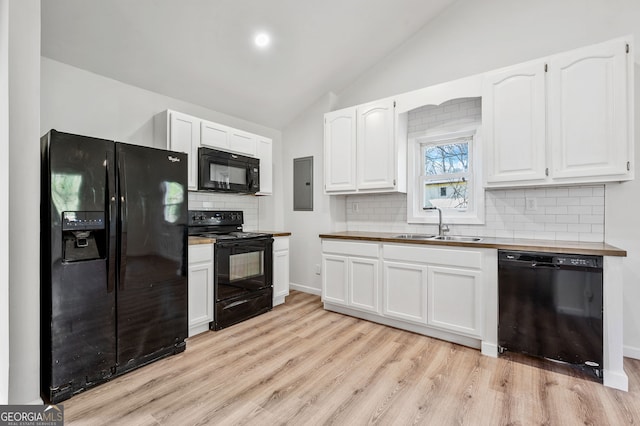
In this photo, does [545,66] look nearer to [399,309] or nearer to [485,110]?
[485,110]

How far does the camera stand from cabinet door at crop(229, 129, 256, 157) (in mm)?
3510

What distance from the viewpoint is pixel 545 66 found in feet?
8.03

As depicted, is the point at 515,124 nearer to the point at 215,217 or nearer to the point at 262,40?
the point at 262,40

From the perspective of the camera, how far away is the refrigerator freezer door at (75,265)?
184 centimetres

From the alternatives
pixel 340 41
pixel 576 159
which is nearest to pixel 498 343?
A: pixel 576 159

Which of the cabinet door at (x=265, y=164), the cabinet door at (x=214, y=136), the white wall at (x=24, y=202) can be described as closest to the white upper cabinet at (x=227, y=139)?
the cabinet door at (x=214, y=136)

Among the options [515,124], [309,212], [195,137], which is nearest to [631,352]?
[515,124]

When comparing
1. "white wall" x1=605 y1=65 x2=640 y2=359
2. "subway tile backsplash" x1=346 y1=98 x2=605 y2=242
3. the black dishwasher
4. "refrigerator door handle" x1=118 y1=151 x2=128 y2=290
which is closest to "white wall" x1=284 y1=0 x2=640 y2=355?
"white wall" x1=605 y1=65 x2=640 y2=359

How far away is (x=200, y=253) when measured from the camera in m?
2.82

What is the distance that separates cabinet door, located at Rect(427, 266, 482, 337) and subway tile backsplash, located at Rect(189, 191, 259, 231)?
2411 mm

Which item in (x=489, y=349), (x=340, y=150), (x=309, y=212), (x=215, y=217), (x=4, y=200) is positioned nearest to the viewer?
(x=4, y=200)

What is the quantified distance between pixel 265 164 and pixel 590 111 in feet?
10.6

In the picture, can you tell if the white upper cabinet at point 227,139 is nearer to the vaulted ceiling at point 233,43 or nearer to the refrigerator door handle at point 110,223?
the vaulted ceiling at point 233,43

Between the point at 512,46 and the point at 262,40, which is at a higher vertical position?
the point at 262,40
